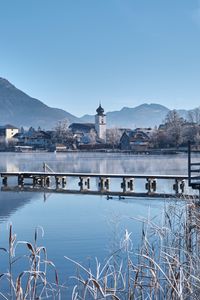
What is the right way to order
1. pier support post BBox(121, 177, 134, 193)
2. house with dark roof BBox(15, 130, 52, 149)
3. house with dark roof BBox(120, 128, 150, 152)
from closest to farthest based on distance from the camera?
1. pier support post BBox(121, 177, 134, 193)
2. house with dark roof BBox(120, 128, 150, 152)
3. house with dark roof BBox(15, 130, 52, 149)

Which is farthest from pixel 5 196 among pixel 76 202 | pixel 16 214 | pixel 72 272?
pixel 72 272

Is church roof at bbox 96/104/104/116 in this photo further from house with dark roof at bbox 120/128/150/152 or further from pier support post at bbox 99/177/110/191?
pier support post at bbox 99/177/110/191

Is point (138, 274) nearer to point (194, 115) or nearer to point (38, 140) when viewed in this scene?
point (194, 115)

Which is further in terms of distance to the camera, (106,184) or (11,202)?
(106,184)

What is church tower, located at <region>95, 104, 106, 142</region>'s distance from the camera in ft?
529

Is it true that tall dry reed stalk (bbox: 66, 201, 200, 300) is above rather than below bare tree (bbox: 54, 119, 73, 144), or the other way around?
below

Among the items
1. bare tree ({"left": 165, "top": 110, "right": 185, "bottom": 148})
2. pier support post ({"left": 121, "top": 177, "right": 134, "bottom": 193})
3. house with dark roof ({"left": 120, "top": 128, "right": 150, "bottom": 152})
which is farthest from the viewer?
house with dark roof ({"left": 120, "top": 128, "right": 150, "bottom": 152})

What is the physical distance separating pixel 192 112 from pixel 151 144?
2848 centimetres

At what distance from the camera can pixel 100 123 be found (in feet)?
535

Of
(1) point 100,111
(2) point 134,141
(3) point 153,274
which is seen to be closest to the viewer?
(3) point 153,274

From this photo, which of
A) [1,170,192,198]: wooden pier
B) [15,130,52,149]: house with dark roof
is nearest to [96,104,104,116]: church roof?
[15,130,52,149]: house with dark roof

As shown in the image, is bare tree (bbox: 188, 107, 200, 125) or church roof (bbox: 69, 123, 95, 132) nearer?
bare tree (bbox: 188, 107, 200, 125)

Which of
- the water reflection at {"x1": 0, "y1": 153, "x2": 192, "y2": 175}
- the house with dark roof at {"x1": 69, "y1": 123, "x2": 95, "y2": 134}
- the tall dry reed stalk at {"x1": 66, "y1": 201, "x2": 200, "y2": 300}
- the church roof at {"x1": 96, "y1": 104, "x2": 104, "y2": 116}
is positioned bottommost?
the water reflection at {"x1": 0, "y1": 153, "x2": 192, "y2": 175}

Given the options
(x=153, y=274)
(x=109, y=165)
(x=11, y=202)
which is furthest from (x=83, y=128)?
(x=153, y=274)
